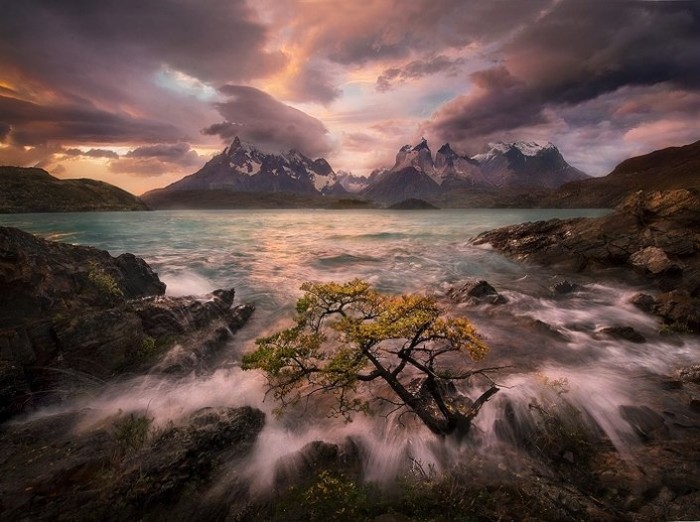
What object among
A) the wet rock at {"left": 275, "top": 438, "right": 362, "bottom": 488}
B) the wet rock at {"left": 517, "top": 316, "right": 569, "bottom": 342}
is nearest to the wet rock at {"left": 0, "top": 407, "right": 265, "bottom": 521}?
the wet rock at {"left": 275, "top": 438, "right": 362, "bottom": 488}

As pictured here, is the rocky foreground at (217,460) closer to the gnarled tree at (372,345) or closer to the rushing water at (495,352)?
the rushing water at (495,352)

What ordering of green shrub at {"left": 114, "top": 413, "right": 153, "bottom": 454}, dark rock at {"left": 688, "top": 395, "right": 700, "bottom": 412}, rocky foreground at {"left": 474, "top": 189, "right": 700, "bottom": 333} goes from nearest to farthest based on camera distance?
green shrub at {"left": 114, "top": 413, "right": 153, "bottom": 454}, dark rock at {"left": 688, "top": 395, "right": 700, "bottom": 412}, rocky foreground at {"left": 474, "top": 189, "right": 700, "bottom": 333}

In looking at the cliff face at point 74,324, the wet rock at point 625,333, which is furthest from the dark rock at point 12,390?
the wet rock at point 625,333

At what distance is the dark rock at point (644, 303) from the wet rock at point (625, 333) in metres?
5.40

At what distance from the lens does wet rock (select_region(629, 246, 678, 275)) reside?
28328 mm

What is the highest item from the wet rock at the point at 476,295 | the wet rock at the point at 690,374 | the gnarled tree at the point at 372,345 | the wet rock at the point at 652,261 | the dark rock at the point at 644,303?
the gnarled tree at the point at 372,345

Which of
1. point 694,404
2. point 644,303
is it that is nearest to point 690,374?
point 694,404

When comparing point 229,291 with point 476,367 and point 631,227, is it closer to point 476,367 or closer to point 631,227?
point 476,367

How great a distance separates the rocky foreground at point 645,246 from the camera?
73.9 ft

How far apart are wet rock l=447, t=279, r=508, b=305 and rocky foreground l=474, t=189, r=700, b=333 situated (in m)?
8.92

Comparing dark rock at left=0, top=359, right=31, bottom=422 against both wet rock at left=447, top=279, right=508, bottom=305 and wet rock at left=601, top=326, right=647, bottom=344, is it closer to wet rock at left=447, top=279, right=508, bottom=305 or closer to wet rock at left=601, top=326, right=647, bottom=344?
wet rock at left=447, top=279, right=508, bottom=305

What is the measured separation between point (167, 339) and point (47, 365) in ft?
14.2

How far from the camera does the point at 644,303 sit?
22.9m

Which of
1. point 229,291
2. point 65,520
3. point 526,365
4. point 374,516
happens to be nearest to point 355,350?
point 374,516
